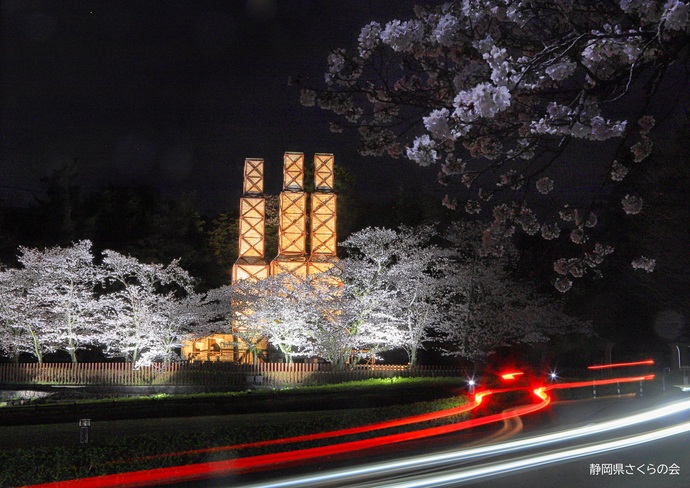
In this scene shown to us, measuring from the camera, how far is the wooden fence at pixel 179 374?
3303 centimetres

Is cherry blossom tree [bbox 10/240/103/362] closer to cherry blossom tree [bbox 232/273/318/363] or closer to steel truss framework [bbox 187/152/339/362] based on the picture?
cherry blossom tree [bbox 232/273/318/363]

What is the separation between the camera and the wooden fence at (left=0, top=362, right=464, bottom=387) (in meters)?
33.0

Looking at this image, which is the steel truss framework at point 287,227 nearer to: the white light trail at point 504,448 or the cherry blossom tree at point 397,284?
the cherry blossom tree at point 397,284

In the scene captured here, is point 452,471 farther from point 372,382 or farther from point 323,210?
point 323,210

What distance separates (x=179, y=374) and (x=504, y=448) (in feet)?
81.3

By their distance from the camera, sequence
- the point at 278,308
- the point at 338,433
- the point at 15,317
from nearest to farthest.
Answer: the point at 338,433, the point at 278,308, the point at 15,317

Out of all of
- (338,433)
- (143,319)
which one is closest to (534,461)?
(338,433)

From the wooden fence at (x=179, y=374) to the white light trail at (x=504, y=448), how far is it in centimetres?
1924

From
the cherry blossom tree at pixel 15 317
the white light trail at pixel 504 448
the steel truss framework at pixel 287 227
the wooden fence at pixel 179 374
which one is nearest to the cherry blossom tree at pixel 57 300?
the cherry blossom tree at pixel 15 317

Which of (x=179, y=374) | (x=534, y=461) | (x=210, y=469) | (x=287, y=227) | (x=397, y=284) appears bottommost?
(x=210, y=469)

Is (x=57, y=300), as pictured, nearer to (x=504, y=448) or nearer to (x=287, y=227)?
(x=287, y=227)

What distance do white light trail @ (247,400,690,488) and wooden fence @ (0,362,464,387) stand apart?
19.2m

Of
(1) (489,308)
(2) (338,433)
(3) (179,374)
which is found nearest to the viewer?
(2) (338,433)

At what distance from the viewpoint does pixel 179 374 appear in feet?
110
